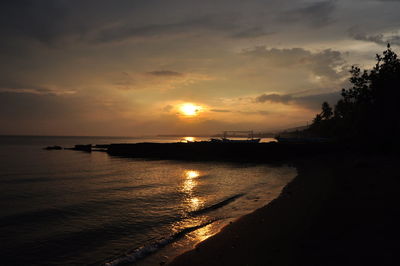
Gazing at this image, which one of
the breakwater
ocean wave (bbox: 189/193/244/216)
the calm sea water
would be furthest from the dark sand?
the breakwater

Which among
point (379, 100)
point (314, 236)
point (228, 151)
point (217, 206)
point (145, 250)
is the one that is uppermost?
point (379, 100)

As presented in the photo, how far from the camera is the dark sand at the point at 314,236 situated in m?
7.82

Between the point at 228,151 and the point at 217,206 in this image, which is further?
the point at 228,151

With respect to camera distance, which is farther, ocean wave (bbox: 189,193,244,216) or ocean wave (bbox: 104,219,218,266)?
ocean wave (bbox: 189,193,244,216)

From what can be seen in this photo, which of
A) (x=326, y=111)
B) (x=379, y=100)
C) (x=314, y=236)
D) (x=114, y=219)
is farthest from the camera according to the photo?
(x=326, y=111)

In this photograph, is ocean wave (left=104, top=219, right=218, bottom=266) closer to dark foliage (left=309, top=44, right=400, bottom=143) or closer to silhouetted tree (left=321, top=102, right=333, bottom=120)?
dark foliage (left=309, top=44, right=400, bottom=143)

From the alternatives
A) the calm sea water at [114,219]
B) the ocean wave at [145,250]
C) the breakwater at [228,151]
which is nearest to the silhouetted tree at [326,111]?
the breakwater at [228,151]

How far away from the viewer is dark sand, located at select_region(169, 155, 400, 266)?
7.82m

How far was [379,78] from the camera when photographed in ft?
97.6

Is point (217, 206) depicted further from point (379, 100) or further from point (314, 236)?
point (379, 100)

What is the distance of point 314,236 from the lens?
30.9ft

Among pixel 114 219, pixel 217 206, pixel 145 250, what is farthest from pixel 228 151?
pixel 145 250

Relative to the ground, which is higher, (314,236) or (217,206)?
(314,236)

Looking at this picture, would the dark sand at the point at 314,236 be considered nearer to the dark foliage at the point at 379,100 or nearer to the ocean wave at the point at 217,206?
the ocean wave at the point at 217,206
